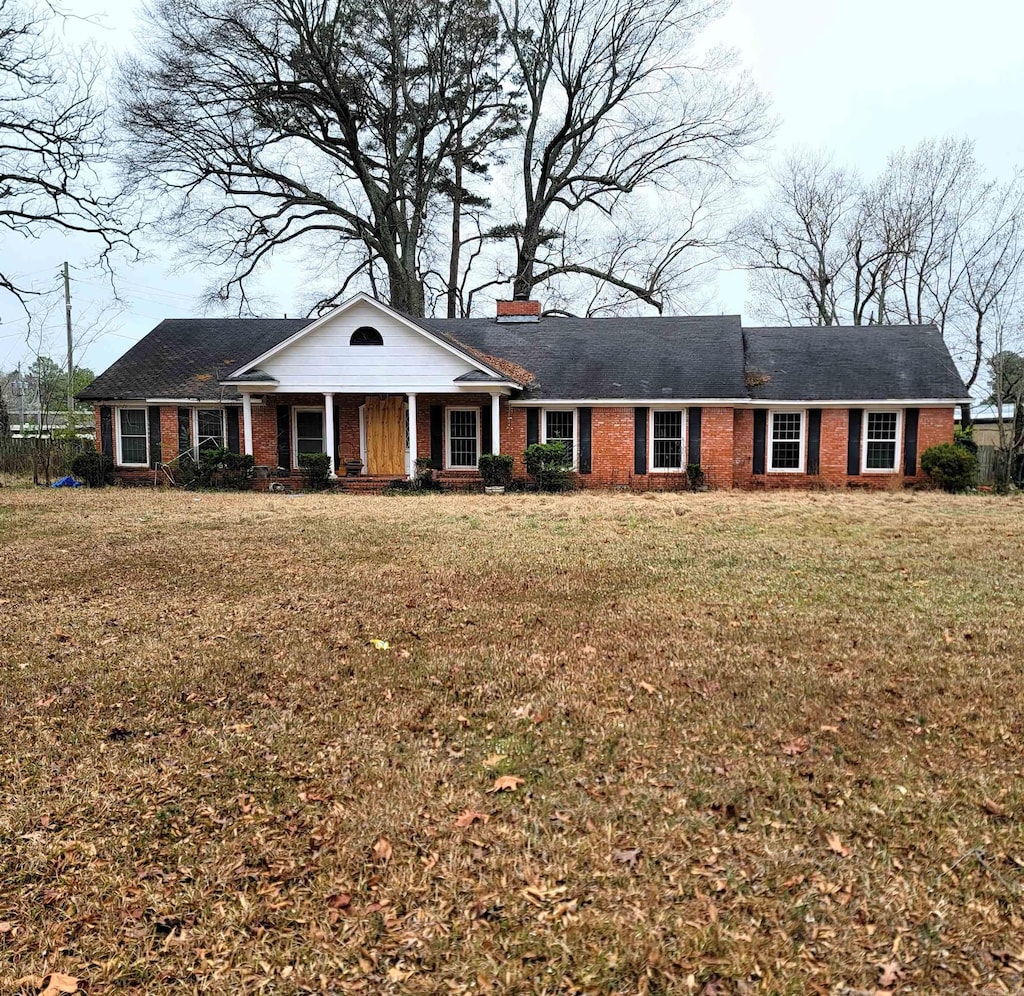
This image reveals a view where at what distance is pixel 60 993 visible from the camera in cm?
228

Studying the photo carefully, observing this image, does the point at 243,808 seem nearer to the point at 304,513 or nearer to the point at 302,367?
the point at 304,513

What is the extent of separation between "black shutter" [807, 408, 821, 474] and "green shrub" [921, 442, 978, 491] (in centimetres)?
265

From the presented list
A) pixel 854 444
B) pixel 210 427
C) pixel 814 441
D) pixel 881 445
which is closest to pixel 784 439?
pixel 814 441

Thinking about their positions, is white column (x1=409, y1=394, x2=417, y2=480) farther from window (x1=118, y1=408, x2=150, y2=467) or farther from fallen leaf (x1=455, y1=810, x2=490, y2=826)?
fallen leaf (x1=455, y1=810, x2=490, y2=826)

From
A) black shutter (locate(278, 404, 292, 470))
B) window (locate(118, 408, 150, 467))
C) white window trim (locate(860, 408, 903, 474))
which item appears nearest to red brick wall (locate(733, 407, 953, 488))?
white window trim (locate(860, 408, 903, 474))

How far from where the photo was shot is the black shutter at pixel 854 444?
66.5 ft

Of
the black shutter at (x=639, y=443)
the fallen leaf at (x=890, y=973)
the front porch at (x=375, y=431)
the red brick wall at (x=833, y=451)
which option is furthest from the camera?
the front porch at (x=375, y=431)

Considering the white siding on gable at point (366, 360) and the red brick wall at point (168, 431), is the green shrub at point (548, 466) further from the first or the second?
the red brick wall at point (168, 431)

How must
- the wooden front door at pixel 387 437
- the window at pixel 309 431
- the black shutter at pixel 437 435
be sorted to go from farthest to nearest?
1. the window at pixel 309 431
2. the wooden front door at pixel 387 437
3. the black shutter at pixel 437 435

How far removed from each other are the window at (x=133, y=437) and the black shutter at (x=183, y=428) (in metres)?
1.04

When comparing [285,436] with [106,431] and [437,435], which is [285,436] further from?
[106,431]

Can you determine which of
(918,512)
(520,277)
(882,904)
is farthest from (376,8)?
(882,904)

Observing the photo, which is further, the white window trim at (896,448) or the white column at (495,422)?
the white window trim at (896,448)

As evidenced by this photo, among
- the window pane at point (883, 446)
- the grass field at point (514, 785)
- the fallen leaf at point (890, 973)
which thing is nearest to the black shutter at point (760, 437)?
the window pane at point (883, 446)
